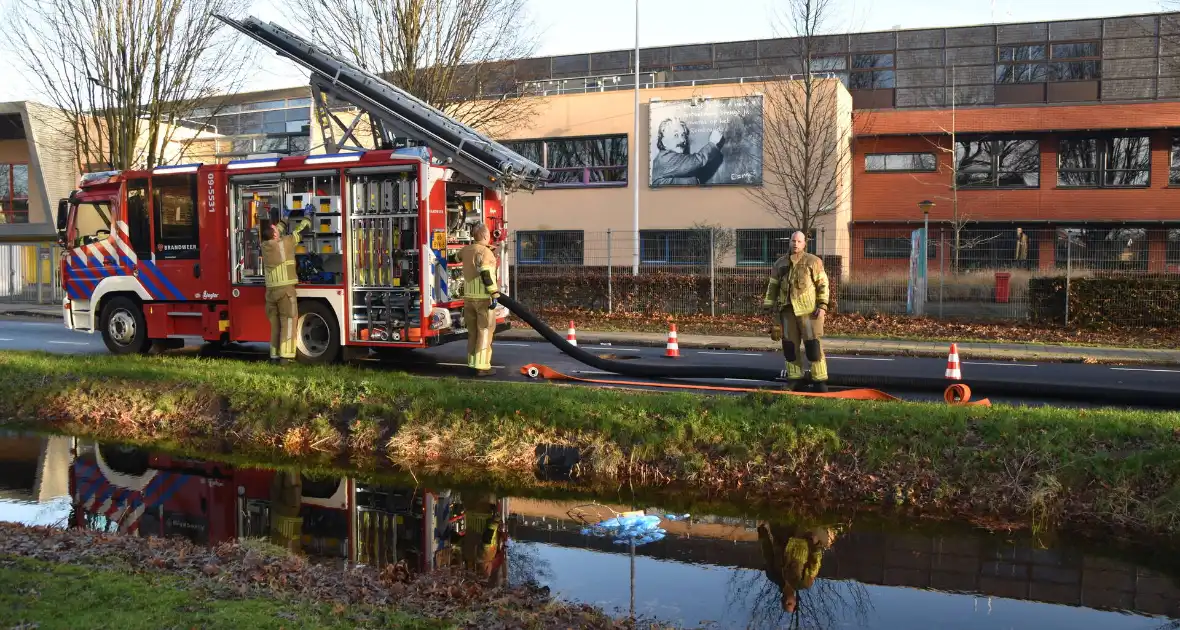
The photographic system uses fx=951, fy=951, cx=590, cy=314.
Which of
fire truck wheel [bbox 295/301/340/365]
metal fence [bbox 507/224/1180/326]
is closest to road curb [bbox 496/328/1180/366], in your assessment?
metal fence [bbox 507/224/1180/326]

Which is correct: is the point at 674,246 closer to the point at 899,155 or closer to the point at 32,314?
the point at 899,155

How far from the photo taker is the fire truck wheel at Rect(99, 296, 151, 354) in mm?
14508

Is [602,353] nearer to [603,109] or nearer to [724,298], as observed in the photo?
[724,298]

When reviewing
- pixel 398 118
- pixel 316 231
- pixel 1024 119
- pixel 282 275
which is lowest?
pixel 282 275

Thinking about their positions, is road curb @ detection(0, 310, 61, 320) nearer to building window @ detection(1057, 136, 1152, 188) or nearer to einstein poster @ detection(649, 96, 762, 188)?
einstein poster @ detection(649, 96, 762, 188)

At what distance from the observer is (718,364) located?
14820 mm

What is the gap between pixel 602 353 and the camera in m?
16.0

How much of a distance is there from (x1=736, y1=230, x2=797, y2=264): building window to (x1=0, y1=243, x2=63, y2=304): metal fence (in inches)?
852

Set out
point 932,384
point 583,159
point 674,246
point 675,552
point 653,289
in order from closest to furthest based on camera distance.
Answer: point 675,552, point 932,384, point 653,289, point 674,246, point 583,159

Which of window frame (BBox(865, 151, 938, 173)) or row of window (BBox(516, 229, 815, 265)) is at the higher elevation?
window frame (BBox(865, 151, 938, 173))

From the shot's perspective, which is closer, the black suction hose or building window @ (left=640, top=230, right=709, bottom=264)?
the black suction hose

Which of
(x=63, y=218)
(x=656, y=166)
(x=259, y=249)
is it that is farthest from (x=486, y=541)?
(x=656, y=166)

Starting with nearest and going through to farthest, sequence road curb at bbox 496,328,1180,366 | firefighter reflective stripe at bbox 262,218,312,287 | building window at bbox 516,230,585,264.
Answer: firefighter reflective stripe at bbox 262,218,312,287, road curb at bbox 496,328,1180,366, building window at bbox 516,230,585,264

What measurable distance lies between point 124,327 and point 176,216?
6.65ft
